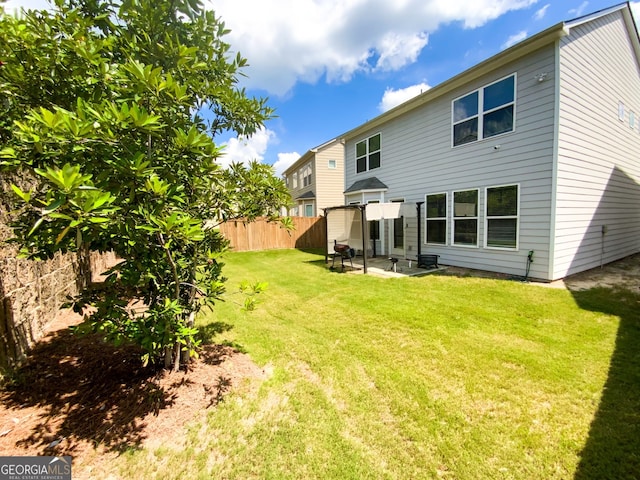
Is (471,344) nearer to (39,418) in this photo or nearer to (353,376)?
(353,376)

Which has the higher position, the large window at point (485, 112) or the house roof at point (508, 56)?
the house roof at point (508, 56)

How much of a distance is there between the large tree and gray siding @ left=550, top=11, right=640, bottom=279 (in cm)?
768

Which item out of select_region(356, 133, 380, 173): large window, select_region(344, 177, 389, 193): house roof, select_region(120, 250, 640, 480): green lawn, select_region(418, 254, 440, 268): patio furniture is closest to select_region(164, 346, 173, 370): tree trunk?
select_region(120, 250, 640, 480): green lawn

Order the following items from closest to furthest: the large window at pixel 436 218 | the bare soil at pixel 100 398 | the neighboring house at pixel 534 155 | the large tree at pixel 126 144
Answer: the large tree at pixel 126 144 → the bare soil at pixel 100 398 → the neighboring house at pixel 534 155 → the large window at pixel 436 218

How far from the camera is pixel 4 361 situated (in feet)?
9.48

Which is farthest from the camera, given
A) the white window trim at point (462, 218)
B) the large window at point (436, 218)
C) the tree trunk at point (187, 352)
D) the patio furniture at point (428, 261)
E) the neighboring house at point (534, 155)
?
the large window at point (436, 218)

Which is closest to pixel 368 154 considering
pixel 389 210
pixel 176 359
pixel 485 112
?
pixel 389 210

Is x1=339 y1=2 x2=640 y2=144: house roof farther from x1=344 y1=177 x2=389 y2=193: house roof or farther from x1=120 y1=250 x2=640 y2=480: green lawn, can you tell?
x1=120 y1=250 x2=640 y2=480: green lawn

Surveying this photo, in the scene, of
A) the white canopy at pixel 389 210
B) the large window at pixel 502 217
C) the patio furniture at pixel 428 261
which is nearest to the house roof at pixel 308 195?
the white canopy at pixel 389 210

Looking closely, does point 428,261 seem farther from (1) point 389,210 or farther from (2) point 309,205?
(2) point 309,205

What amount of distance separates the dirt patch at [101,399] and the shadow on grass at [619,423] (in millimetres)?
2979

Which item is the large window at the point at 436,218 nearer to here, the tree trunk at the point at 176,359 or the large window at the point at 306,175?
the tree trunk at the point at 176,359

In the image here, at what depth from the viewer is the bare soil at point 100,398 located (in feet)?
7.04

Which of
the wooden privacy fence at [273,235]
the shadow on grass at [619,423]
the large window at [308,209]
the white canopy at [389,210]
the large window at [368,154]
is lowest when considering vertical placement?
the shadow on grass at [619,423]
